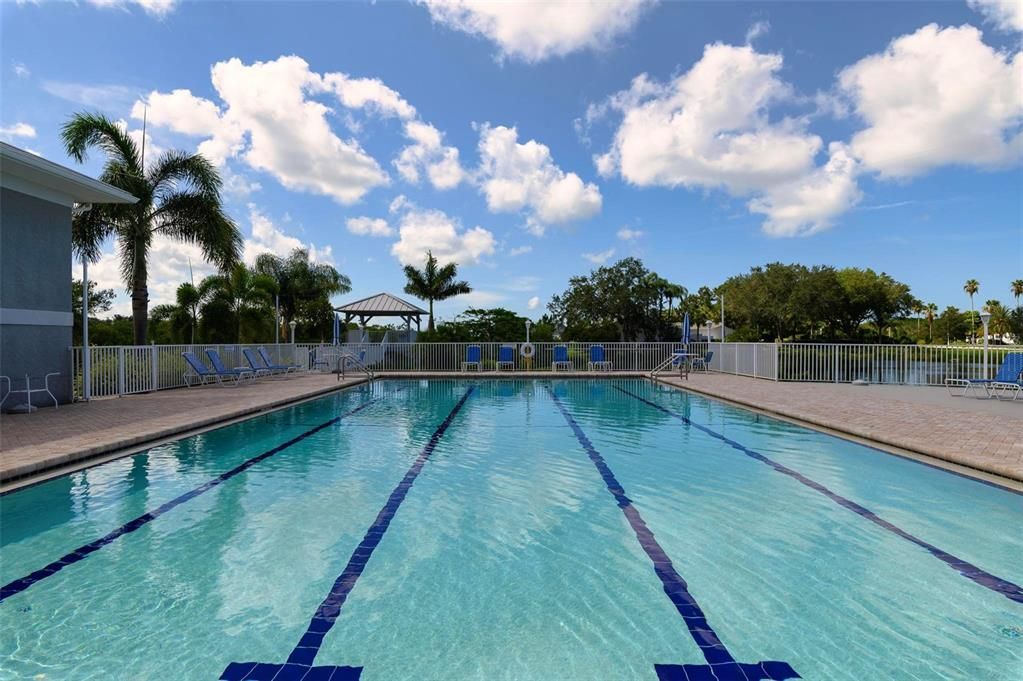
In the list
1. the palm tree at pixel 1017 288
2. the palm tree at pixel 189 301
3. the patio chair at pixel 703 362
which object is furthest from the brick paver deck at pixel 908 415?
the palm tree at pixel 1017 288

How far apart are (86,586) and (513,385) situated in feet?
44.6

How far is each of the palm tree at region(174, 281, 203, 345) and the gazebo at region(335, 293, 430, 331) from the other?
6502 mm

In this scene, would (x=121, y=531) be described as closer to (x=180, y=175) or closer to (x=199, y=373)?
(x=199, y=373)

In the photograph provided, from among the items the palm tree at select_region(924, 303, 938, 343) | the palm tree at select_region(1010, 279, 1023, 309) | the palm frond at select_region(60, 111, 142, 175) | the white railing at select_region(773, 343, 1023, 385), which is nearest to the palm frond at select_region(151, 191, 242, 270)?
the palm frond at select_region(60, 111, 142, 175)

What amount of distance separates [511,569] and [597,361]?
16.9m

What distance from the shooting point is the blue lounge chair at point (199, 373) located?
43.5 feet

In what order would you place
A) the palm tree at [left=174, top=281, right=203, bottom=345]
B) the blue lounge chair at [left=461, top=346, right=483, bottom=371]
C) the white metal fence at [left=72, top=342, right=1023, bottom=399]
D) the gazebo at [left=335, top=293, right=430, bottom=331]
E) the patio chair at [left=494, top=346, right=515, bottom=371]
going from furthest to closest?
1. the gazebo at [left=335, top=293, right=430, bottom=331]
2. the palm tree at [left=174, top=281, right=203, bottom=345]
3. the patio chair at [left=494, top=346, right=515, bottom=371]
4. the blue lounge chair at [left=461, top=346, right=483, bottom=371]
5. the white metal fence at [left=72, top=342, right=1023, bottom=399]

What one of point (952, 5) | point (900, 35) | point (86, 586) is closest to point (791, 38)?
point (900, 35)

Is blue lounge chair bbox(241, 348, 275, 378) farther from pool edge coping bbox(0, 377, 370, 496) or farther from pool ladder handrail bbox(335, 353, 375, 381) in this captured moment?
pool edge coping bbox(0, 377, 370, 496)

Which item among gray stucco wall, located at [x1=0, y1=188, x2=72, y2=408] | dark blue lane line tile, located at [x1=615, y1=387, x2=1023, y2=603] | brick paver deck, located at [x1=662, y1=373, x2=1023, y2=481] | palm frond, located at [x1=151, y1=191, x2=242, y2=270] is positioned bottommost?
dark blue lane line tile, located at [x1=615, y1=387, x2=1023, y2=603]

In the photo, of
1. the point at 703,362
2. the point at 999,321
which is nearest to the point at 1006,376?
the point at 703,362

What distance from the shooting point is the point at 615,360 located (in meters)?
20.9

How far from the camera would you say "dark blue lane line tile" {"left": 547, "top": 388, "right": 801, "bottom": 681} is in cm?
228

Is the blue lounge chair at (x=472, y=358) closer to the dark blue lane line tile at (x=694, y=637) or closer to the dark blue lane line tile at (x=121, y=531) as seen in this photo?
the dark blue lane line tile at (x=121, y=531)
